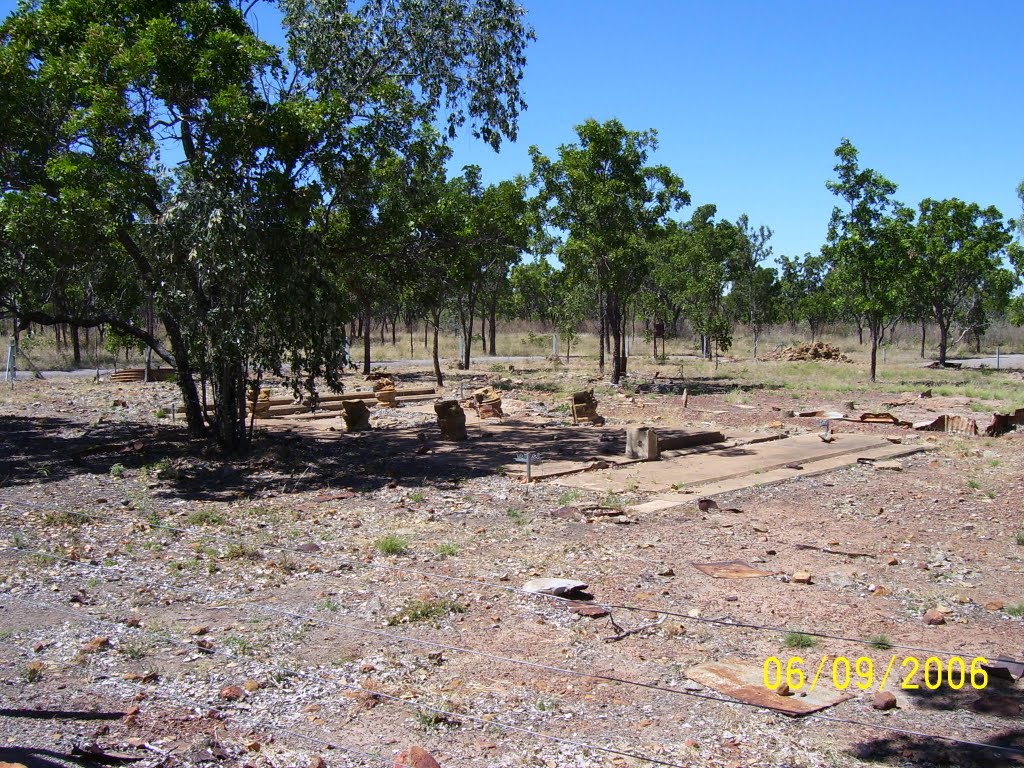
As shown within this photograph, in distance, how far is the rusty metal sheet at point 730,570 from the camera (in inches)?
299

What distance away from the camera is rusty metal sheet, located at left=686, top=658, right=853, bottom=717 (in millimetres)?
4973

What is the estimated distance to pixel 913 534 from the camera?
29.8 ft

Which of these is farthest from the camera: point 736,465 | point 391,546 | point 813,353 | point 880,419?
point 813,353

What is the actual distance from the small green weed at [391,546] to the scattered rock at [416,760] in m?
3.91

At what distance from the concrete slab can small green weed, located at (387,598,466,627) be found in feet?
14.7

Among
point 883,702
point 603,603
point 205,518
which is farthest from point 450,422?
point 883,702

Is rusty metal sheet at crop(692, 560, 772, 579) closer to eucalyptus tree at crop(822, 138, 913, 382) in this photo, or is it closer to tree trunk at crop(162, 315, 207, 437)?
tree trunk at crop(162, 315, 207, 437)

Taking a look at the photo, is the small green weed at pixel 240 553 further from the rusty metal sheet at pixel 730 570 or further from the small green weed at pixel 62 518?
the rusty metal sheet at pixel 730 570

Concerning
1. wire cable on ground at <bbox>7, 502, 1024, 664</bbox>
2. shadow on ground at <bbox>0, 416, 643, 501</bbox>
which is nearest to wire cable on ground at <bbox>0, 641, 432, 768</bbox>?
wire cable on ground at <bbox>7, 502, 1024, 664</bbox>

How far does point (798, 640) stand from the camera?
5.95m

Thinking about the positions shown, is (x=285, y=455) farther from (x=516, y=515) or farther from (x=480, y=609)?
(x=480, y=609)

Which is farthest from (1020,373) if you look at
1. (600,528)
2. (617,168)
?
(600,528)

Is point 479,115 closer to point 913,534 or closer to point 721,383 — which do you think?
point 913,534

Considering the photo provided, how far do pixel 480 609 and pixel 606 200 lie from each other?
744 inches
